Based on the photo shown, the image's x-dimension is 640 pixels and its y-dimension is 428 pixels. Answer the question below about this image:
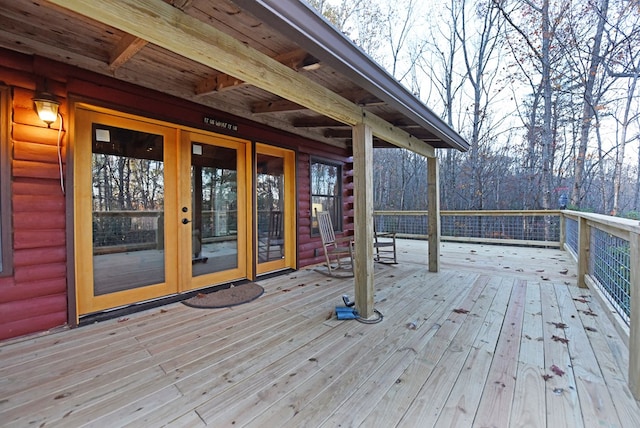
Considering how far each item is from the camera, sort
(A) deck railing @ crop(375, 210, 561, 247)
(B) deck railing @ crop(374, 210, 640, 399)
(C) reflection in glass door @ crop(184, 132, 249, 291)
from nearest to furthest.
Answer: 1. (B) deck railing @ crop(374, 210, 640, 399)
2. (C) reflection in glass door @ crop(184, 132, 249, 291)
3. (A) deck railing @ crop(375, 210, 561, 247)

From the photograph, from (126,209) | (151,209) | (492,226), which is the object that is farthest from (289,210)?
(492,226)

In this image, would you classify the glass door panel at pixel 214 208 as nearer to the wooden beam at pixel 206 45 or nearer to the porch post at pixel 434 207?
the wooden beam at pixel 206 45

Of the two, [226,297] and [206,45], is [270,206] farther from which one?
[206,45]

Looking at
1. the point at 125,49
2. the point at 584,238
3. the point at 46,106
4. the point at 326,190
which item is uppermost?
the point at 125,49

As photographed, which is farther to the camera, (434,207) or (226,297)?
(434,207)

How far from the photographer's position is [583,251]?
3.46 meters

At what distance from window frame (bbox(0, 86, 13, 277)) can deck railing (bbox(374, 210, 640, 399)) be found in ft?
13.3

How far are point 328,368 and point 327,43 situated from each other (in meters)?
1.93

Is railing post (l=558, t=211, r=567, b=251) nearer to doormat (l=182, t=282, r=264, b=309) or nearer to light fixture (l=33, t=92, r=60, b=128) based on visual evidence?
doormat (l=182, t=282, r=264, b=309)

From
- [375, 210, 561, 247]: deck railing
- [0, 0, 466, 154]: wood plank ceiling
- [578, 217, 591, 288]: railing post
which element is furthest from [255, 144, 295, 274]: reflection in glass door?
[578, 217, 591, 288]: railing post

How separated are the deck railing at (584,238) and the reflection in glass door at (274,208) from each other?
3.44 meters

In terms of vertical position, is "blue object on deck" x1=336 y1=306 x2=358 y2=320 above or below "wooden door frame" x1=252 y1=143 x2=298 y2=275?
below

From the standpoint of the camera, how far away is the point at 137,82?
2.59 metres

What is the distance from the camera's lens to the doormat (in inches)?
112
